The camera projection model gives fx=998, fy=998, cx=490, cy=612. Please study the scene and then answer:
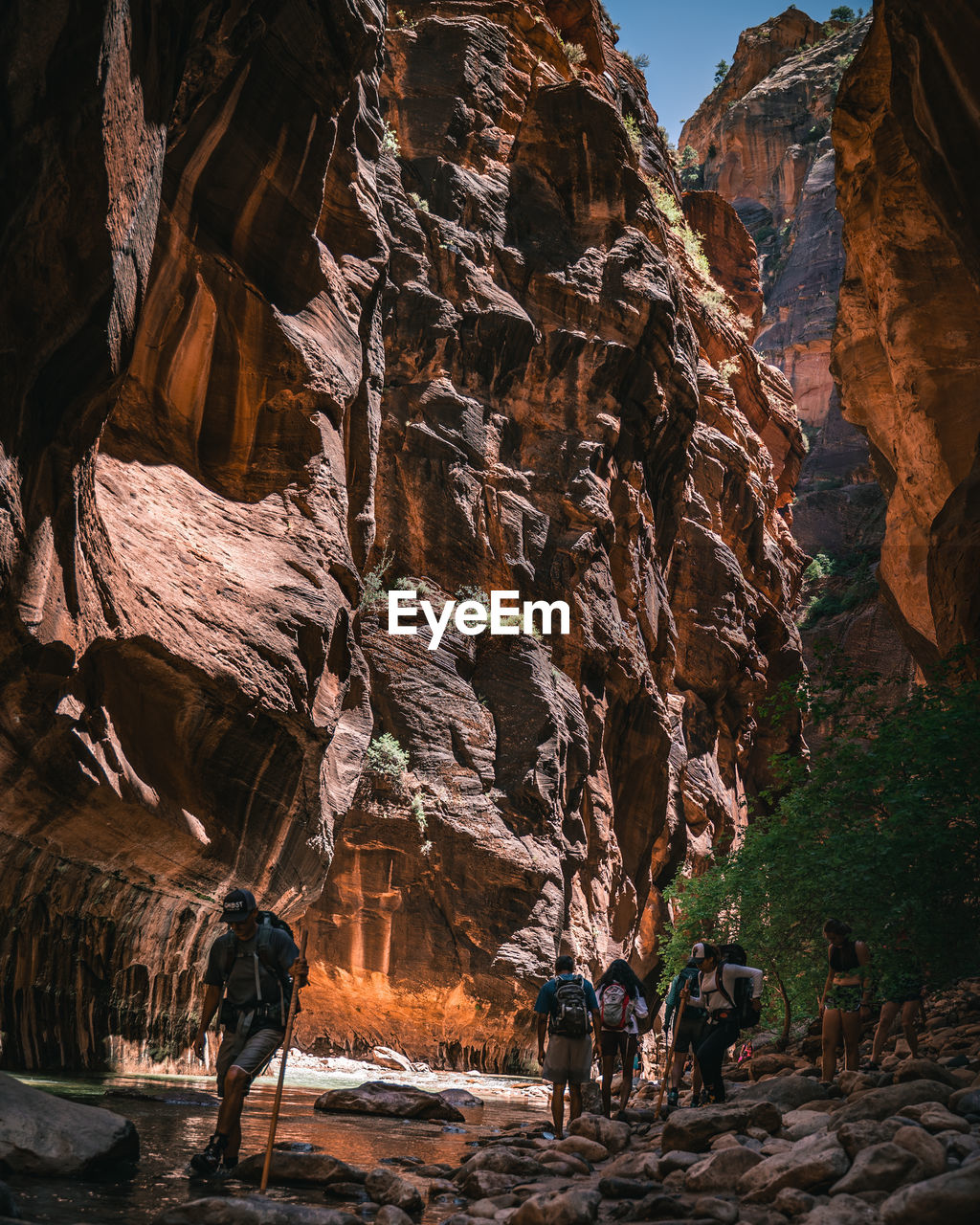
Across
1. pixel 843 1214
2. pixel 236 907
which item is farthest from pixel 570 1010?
pixel 843 1214

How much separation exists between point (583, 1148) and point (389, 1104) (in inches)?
164

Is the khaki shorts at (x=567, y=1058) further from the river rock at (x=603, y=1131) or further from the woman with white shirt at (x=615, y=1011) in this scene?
the woman with white shirt at (x=615, y=1011)

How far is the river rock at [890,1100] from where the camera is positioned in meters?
6.57

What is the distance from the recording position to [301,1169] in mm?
5957

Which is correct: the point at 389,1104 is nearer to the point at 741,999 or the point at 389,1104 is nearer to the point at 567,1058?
the point at 567,1058

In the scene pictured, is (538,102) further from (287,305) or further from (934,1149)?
(934,1149)

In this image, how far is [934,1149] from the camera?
5.00 metres

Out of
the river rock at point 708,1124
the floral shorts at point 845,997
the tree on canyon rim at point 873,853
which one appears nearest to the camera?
the river rock at point 708,1124

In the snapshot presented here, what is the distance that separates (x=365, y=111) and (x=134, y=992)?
1584 centimetres

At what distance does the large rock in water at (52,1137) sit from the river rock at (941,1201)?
12.7ft

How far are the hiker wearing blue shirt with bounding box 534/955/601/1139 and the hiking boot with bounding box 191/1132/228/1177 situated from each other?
368 cm

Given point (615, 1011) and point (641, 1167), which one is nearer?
point (641, 1167)

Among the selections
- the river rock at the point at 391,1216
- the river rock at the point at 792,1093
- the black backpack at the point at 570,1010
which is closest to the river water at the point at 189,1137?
the river rock at the point at 391,1216

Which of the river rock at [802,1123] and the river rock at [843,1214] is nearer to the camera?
the river rock at [843,1214]
